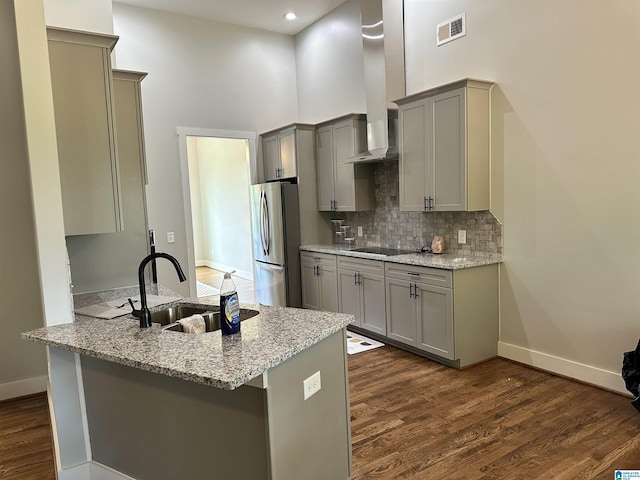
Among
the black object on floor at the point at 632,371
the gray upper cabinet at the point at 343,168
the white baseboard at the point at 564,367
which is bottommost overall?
the white baseboard at the point at 564,367

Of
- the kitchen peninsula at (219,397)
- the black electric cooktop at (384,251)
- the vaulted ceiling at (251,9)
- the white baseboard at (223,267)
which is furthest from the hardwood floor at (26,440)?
the white baseboard at (223,267)

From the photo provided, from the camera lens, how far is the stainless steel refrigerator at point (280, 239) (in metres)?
5.46

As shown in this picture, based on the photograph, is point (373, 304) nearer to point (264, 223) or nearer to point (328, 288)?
point (328, 288)

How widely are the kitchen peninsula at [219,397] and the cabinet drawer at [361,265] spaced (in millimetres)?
2122

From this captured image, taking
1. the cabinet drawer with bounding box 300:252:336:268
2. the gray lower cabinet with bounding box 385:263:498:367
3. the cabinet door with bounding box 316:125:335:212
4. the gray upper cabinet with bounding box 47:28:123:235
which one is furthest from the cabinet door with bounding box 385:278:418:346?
the gray upper cabinet with bounding box 47:28:123:235

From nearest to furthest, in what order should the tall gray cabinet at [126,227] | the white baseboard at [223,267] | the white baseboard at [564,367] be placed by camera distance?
the white baseboard at [564,367] < the tall gray cabinet at [126,227] < the white baseboard at [223,267]

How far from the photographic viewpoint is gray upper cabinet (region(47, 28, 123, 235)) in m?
Result: 2.61

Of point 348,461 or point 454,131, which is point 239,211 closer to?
point 454,131

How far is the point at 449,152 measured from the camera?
386 cm

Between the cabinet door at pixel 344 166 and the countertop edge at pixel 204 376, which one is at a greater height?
the cabinet door at pixel 344 166

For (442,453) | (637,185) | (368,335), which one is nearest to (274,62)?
(368,335)

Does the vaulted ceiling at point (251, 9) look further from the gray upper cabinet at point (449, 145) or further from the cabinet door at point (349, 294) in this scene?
the cabinet door at point (349, 294)

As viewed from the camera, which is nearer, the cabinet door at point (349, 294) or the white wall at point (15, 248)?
the white wall at point (15, 248)

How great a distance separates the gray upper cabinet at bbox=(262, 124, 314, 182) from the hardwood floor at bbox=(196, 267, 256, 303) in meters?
1.98
